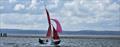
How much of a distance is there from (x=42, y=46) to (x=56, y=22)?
23.0 meters

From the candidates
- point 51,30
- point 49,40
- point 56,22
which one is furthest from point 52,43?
point 56,22

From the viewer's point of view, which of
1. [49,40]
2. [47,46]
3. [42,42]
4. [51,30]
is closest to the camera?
[51,30]

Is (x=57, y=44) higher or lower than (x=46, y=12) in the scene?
lower

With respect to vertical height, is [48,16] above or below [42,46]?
above

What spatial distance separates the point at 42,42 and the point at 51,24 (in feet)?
76.7

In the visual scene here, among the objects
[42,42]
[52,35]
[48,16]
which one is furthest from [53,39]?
[42,42]

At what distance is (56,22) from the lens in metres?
88.5

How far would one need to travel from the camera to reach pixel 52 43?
334ft

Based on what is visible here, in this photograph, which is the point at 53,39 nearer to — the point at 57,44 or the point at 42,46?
the point at 57,44

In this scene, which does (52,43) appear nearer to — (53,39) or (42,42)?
(53,39)

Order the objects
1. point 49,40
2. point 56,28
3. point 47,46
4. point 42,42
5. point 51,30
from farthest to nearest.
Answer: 1. point 42,42
2. point 47,46
3. point 49,40
4. point 51,30
5. point 56,28

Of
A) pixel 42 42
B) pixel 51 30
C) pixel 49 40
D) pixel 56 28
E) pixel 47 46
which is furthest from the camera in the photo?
pixel 42 42

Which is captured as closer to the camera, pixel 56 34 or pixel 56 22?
pixel 56 22

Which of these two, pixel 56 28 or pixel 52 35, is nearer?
pixel 56 28
